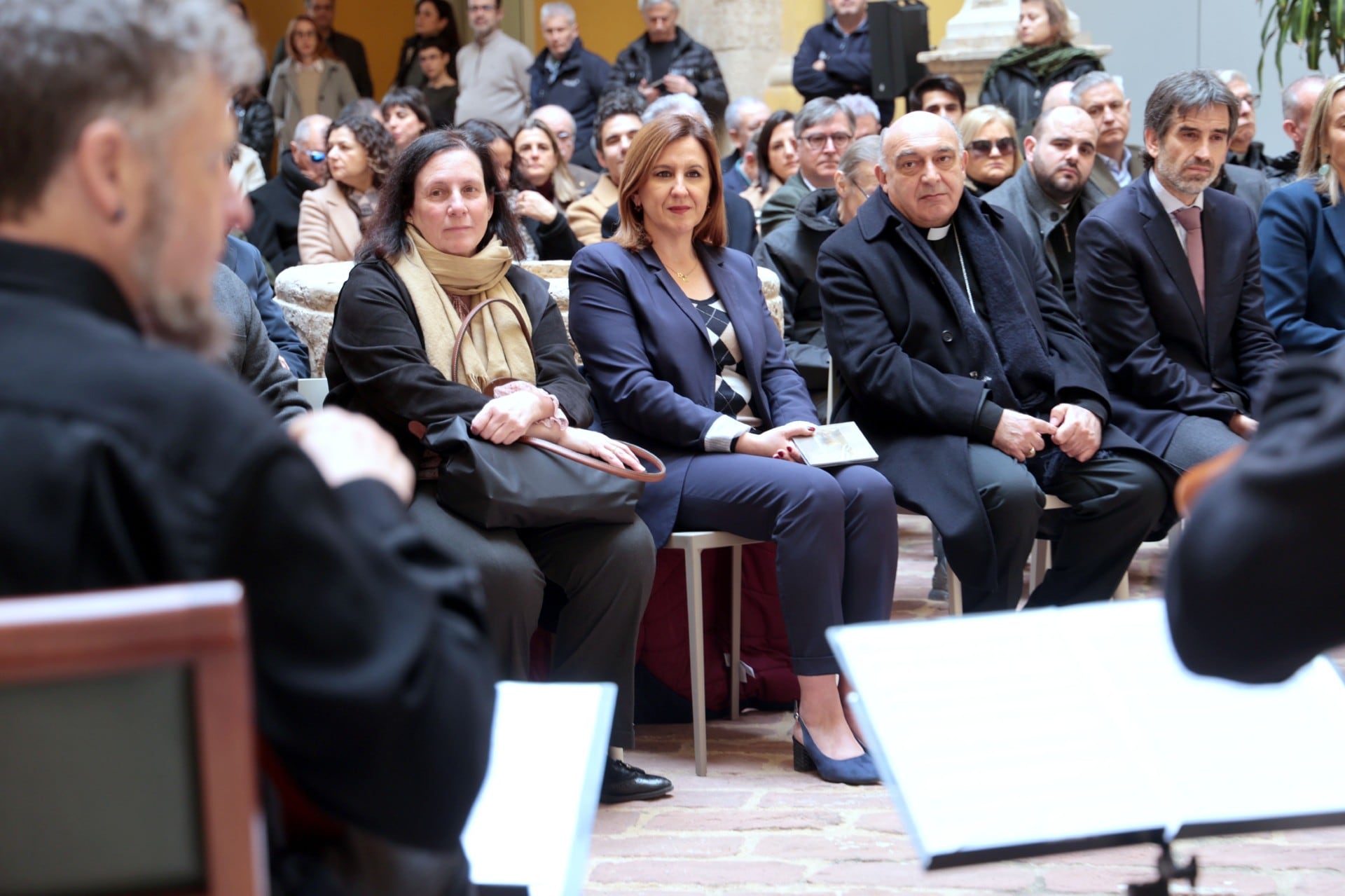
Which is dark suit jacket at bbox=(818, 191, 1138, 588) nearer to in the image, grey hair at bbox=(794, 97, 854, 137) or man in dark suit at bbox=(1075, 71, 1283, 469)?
man in dark suit at bbox=(1075, 71, 1283, 469)

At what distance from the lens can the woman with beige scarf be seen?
11.6ft

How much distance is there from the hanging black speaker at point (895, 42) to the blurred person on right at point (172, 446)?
7774mm

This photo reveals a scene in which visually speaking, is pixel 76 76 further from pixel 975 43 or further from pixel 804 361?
pixel 975 43

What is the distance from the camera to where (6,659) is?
980 mm

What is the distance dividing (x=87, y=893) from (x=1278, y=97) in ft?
37.7

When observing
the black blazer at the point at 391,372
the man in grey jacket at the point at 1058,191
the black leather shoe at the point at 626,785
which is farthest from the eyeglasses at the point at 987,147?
the black leather shoe at the point at 626,785

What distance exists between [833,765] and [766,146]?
14.5 feet

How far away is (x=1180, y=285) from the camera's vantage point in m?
4.59

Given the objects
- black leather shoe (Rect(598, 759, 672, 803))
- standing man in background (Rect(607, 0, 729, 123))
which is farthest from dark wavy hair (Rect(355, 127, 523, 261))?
standing man in background (Rect(607, 0, 729, 123))

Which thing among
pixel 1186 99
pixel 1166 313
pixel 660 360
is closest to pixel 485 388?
pixel 660 360

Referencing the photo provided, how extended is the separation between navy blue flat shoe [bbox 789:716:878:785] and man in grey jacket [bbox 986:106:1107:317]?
2292mm

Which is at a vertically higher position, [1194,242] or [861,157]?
[861,157]

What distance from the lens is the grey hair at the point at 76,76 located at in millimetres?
1107

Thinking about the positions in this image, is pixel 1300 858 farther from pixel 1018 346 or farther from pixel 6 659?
pixel 6 659
